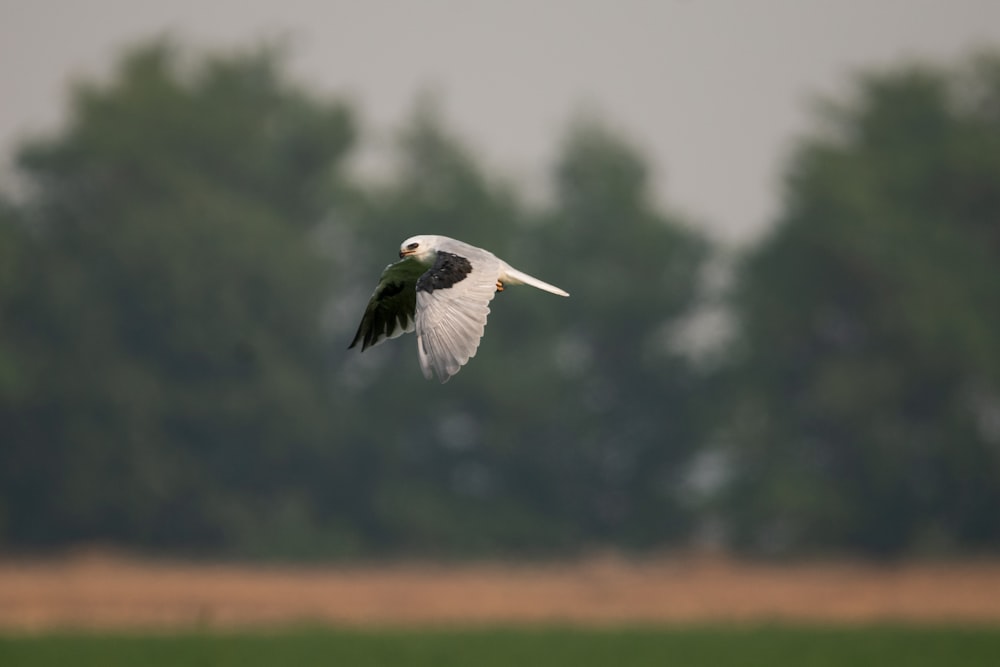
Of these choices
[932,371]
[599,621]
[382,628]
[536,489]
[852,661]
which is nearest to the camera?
[852,661]

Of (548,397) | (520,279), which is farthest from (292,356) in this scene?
(520,279)

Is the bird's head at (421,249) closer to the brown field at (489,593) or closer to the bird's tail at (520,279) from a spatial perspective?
the bird's tail at (520,279)

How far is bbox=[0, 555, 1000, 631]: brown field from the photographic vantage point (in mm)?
47781

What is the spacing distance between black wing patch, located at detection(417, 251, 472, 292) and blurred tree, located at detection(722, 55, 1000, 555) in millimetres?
43970

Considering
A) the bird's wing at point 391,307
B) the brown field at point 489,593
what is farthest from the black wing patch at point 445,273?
the brown field at point 489,593

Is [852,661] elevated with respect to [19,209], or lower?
lower

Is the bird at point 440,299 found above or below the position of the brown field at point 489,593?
below

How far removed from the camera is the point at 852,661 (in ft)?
107

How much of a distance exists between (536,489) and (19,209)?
61.3ft

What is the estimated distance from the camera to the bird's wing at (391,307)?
1166 cm

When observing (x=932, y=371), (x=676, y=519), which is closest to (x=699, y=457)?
(x=676, y=519)

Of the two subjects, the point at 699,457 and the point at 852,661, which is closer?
the point at 852,661

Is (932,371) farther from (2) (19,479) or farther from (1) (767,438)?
(2) (19,479)

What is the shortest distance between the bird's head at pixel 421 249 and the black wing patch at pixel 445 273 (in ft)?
1.37
